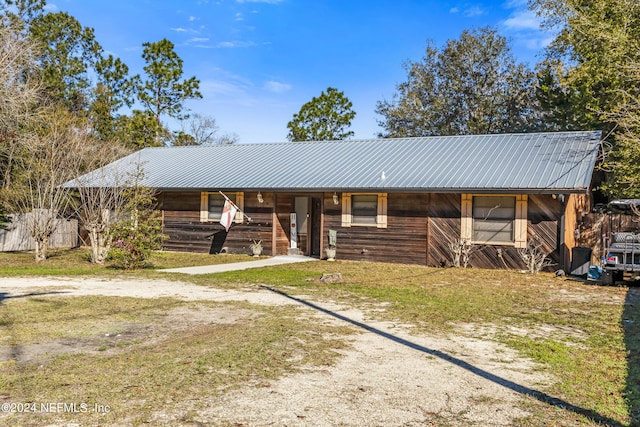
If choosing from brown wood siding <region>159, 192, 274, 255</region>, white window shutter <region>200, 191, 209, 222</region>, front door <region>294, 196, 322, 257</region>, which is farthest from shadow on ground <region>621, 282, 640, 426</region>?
white window shutter <region>200, 191, 209, 222</region>

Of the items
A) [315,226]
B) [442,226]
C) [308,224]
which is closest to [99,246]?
[308,224]

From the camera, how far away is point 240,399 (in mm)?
4230

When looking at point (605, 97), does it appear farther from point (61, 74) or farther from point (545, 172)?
point (61, 74)

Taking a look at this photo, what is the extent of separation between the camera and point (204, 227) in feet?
62.4

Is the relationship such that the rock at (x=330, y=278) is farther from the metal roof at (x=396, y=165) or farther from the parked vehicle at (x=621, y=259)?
the parked vehicle at (x=621, y=259)

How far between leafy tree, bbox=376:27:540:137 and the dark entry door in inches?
695

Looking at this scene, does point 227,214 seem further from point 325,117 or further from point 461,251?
point 325,117

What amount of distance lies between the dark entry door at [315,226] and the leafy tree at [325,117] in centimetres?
2132

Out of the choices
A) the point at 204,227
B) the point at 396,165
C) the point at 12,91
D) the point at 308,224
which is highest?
the point at 12,91

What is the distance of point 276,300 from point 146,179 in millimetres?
12789

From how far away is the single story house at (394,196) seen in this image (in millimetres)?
14414

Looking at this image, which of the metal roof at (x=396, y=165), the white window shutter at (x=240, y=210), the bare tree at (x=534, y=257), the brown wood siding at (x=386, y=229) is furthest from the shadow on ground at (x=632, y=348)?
the white window shutter at (x=240, y=210)

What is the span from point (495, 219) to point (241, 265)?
7.48 metres

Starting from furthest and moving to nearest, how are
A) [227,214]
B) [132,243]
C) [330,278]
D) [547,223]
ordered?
[227,214] → [547,223] → [132,243] → [330,278]
